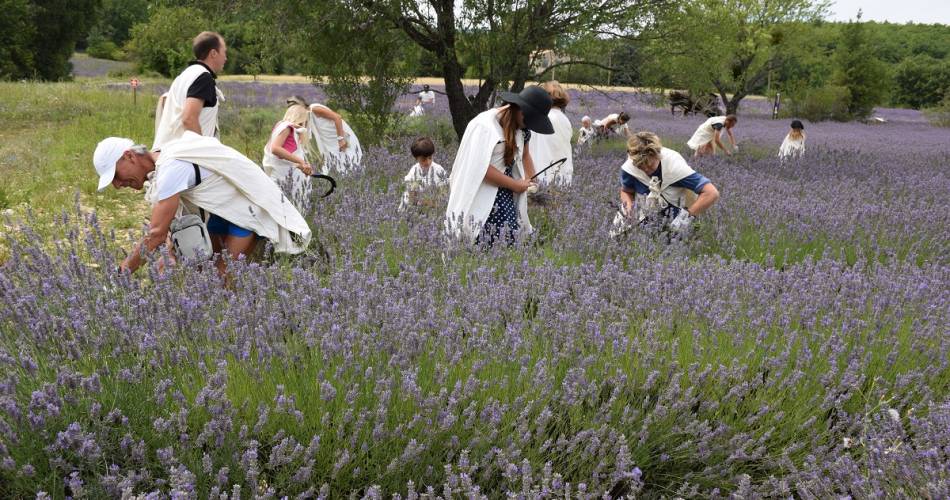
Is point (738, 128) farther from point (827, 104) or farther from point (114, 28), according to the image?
point (114, 28)

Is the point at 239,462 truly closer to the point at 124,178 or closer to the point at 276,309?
the point at 276,309

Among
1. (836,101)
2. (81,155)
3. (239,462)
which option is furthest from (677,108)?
(239,462)

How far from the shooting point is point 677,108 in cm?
2869

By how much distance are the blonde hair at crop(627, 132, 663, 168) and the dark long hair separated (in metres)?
0.76

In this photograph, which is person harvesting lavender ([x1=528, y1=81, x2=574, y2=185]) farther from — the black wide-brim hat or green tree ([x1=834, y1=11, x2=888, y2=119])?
green tree ([x1=834, y1=11, x2=888, y2=119])

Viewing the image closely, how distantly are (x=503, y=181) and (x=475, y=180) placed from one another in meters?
0.16

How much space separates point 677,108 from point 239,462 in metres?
29.0

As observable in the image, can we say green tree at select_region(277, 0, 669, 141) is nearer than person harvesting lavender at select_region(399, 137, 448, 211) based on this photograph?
No

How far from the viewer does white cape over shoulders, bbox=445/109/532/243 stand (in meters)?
3.91

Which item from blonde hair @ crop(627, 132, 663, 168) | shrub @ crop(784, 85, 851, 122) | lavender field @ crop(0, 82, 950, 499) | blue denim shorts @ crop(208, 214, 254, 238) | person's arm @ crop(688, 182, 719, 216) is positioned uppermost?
shrub @ crop(784, 85, 851, 122)

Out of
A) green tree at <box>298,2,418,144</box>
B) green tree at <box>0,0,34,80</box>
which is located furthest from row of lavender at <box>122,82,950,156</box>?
green tree at <box>0,0,34,80</box>

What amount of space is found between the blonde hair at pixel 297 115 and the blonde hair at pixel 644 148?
2980mm

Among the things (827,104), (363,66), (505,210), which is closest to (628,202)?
(505,210)

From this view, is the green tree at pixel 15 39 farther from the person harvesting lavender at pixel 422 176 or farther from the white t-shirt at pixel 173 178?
the white t-shirt at pixel 173 178
